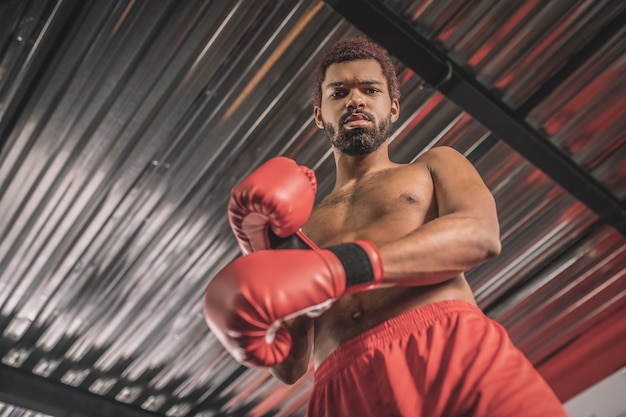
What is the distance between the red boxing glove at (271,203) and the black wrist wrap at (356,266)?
18 centimetres

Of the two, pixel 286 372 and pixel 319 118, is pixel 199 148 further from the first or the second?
pixel 286 372

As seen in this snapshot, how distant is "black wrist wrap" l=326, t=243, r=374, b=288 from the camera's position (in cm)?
145

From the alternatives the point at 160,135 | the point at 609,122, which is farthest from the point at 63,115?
the point at 609,122

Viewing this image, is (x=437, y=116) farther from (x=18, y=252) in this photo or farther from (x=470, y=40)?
(x=18, y=252)

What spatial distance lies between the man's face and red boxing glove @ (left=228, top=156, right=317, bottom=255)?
12.9 inches

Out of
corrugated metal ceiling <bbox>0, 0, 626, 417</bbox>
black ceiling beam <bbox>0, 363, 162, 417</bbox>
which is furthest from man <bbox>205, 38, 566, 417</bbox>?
black ceiling beam <bbox>0, 363, 162, 417</bbox>

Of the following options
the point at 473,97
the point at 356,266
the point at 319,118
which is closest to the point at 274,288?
the point at 356,266

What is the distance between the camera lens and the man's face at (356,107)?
6.59ft

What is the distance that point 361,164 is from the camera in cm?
209

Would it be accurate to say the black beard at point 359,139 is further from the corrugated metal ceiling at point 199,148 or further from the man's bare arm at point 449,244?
the corrugated metal ceiling at point 199,148

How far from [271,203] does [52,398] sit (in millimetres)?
3381

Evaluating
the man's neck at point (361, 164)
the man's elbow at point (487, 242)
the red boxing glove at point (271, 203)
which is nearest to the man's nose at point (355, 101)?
the man's neck at point (361, 164)

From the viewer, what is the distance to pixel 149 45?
125 inches

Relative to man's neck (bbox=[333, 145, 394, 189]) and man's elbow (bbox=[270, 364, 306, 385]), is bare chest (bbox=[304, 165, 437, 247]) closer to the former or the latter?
man's neck (bbox=[333, 145, 394, 189])
